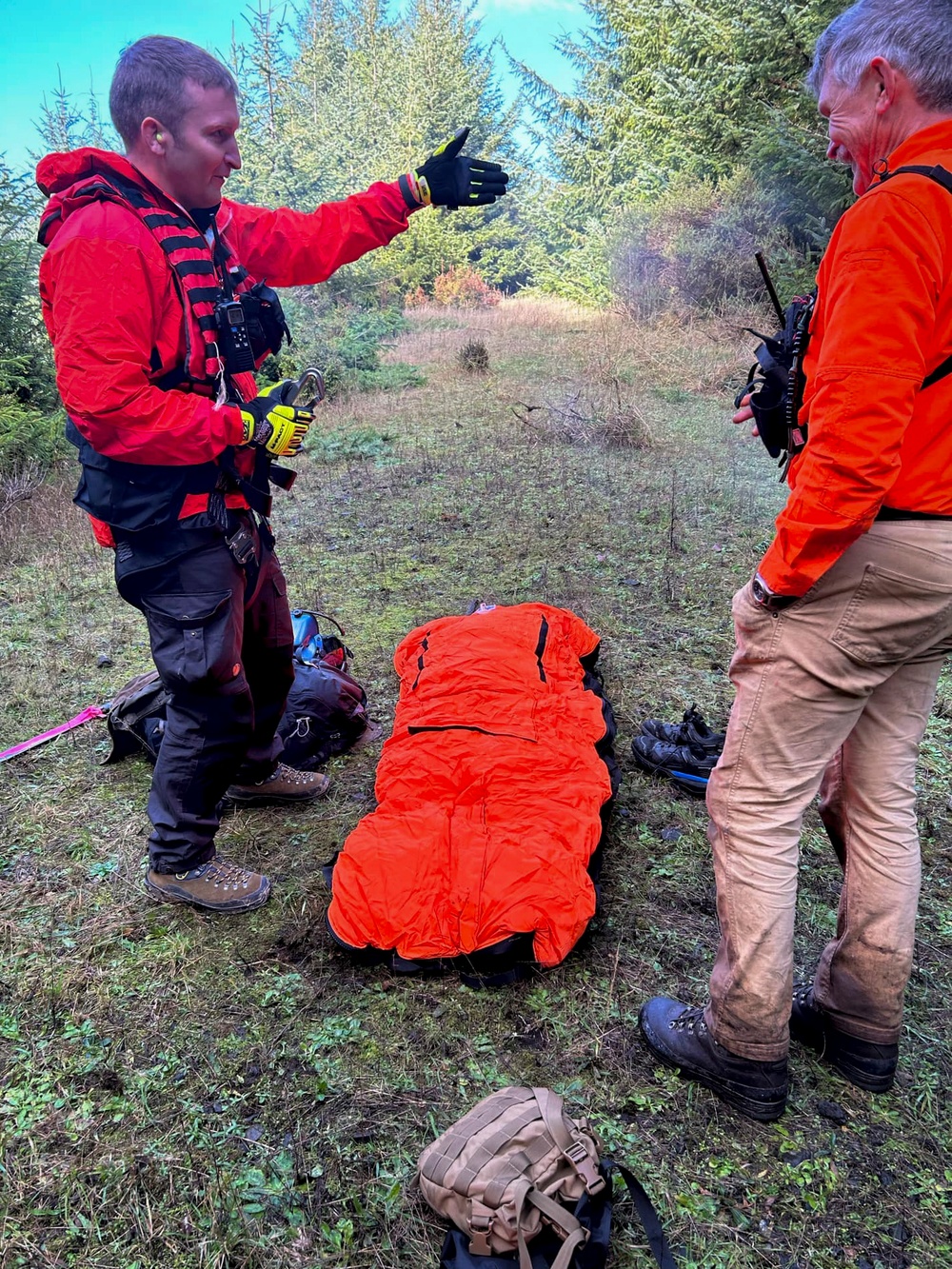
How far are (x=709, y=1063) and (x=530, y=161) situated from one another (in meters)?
31.2

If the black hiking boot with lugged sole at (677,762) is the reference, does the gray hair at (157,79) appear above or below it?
above

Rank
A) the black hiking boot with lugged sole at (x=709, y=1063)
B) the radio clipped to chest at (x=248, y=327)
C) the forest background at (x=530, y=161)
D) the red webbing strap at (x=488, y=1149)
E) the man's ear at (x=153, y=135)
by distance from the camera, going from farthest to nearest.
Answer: the forest background at (x=530, y=161), the radio clipped to chest at (x=248, y=327), the man's ear at (x=153, y=135), the black hiking boot with lugged sole at (x=709, y=1063), the red webbing strap at (x=488, y=1149)

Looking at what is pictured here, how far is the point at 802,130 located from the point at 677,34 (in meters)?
8.22

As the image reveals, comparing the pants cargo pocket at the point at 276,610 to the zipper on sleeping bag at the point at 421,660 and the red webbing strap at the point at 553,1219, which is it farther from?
the red webbing strap at the point at 553,1219

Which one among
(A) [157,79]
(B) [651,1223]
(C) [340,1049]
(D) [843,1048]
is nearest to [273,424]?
(A) [157,79]

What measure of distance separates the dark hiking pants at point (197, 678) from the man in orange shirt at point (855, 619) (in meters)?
1.64

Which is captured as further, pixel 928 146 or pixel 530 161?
pixel 530 161

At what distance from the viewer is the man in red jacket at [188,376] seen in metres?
2.25

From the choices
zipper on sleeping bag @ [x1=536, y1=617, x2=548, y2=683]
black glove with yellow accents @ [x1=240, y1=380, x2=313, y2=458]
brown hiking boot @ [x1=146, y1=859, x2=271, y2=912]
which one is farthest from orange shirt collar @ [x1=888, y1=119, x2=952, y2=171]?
brown hiking boot @ [x1=146, y1=859, x2=271, y2=912]

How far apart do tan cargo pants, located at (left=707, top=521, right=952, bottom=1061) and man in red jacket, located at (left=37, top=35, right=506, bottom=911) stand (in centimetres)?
167

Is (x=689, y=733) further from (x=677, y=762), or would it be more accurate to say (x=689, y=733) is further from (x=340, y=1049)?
(x=340, y=1049)

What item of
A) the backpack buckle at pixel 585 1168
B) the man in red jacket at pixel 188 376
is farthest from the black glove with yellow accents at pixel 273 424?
the backpack buckle at pixel 585 1168

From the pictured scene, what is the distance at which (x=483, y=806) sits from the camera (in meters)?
2.69

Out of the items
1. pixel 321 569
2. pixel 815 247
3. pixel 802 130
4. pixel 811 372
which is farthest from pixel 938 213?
pixel 815 247
